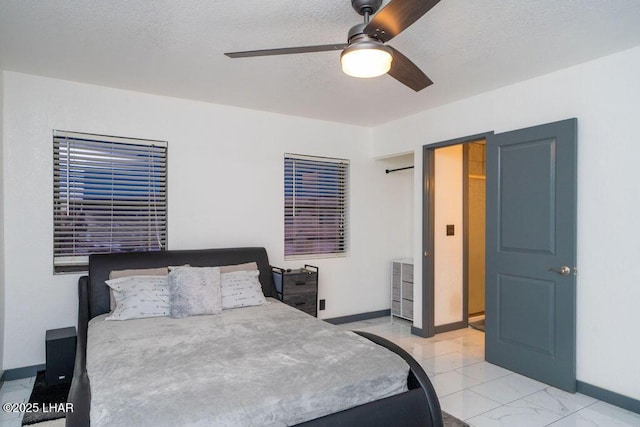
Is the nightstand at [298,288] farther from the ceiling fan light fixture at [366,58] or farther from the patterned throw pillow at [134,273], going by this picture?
the ceiling fan light fixture at [366,58]

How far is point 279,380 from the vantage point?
1834 mm

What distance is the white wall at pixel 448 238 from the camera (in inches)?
179

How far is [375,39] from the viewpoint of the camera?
6.27 ft

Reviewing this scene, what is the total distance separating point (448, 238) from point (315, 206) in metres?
1.73

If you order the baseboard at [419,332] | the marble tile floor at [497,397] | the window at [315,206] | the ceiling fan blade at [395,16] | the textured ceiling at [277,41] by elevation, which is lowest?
the marble tile floor at [497,397]

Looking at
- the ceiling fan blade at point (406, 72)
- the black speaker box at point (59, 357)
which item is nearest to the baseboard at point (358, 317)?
the black speaker box at point (59, 357)

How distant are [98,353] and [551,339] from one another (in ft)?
11.2

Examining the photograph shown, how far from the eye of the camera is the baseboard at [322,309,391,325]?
191 inches

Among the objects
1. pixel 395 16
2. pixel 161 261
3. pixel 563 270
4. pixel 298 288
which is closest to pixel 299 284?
pixel 298 288

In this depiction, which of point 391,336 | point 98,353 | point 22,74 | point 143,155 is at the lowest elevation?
point 391,336

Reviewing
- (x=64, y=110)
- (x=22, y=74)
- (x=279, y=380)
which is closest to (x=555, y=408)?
(x=279, y=380)

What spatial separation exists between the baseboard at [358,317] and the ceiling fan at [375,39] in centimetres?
348

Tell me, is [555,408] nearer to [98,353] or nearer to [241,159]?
[98,353]

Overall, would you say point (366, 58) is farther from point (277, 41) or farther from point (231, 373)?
point (231, 373)
